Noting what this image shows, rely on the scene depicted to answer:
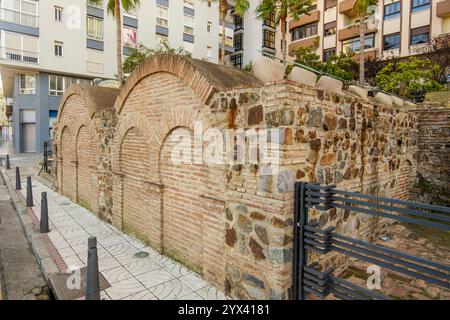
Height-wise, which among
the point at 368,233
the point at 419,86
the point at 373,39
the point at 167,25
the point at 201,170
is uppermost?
the point at 167,25

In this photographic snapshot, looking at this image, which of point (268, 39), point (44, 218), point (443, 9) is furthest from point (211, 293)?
point (268, 39)

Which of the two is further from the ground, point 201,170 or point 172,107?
point 172,107

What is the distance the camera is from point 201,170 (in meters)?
4.64

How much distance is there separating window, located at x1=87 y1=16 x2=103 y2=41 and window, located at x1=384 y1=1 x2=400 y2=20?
1028 inches

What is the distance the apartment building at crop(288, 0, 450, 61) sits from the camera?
872 inches

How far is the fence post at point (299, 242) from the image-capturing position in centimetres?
342

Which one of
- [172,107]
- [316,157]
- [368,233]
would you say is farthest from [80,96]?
[368,233]

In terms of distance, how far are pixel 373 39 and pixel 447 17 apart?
5552mm

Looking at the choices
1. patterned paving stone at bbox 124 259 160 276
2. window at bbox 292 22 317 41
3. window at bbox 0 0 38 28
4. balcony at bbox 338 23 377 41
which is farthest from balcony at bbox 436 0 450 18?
window at bbox 0 0 38 28

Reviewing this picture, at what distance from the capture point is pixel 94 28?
86.7 feet

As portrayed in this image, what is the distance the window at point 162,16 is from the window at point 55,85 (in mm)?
11455

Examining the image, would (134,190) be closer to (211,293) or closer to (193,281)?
(193,281)

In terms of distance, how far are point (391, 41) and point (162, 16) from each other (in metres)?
22.5
